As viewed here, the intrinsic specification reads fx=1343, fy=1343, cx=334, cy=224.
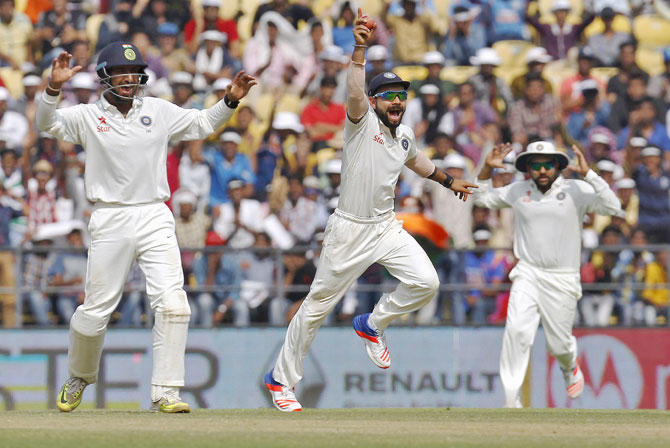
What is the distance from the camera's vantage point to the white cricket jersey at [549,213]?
42.8 ft

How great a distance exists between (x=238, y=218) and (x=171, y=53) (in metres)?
3.86

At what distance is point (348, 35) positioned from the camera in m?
19.7

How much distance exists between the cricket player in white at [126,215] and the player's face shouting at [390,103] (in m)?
1.73

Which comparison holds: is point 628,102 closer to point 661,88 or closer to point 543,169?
point 661,88

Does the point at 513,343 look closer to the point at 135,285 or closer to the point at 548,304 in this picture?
the point at 548,304

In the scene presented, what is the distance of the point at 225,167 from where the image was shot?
16.7 meters

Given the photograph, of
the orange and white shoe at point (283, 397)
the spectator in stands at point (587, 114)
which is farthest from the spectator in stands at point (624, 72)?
the orange and white shoe at point (283, 397)

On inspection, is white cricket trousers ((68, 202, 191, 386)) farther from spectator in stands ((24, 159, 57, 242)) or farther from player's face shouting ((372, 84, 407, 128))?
spectator in stands ((24, 159, 57, 242))

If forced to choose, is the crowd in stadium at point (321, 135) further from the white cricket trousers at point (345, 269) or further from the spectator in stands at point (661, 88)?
the white cricket trousers at point (345, 269)

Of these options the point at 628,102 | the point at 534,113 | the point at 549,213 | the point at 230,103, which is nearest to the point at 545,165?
the point at 549,213

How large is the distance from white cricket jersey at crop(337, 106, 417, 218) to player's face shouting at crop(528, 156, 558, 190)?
2835 millimetres

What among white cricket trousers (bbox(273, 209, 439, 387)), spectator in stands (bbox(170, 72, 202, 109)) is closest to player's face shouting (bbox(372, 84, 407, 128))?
white cricket trousers (bbox(273, 209, 439, 387))

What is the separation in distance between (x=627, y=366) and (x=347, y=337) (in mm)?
3330

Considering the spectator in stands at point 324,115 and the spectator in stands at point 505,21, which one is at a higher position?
the spectator in stands at point 505,21
